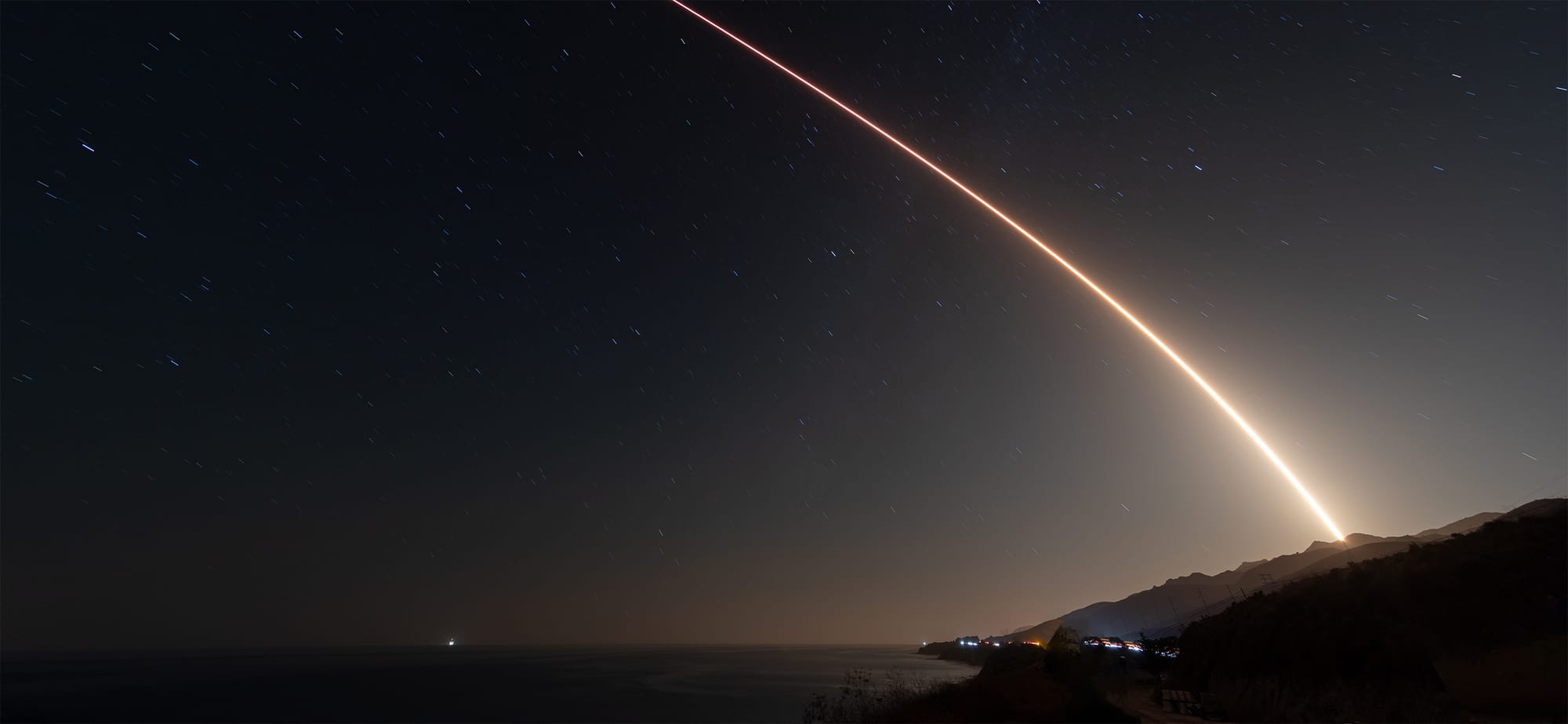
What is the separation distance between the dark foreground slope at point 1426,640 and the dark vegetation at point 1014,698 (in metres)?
5.36

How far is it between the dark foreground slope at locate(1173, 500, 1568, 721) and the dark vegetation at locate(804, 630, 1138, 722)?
5.36 m

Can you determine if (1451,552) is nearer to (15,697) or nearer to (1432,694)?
(1432,694)

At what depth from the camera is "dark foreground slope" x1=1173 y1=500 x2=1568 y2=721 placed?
19.7m

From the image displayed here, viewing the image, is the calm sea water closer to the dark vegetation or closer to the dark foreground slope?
the dark vegetation

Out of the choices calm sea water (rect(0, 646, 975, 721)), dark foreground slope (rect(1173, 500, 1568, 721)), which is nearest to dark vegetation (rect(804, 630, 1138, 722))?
dark foreground slope (rect(1173, 500, 1568, 721))

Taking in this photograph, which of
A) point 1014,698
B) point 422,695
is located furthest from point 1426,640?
point 422,695

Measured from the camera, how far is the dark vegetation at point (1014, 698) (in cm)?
2441

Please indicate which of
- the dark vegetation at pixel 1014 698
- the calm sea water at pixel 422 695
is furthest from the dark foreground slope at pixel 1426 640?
the calm sea water at pixel 422 695

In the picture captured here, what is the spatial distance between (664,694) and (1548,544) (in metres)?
58.5

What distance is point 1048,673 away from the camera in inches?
1480

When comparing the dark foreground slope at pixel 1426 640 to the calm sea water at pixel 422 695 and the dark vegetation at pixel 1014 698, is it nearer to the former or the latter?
the dark vegetation at pixel 1014 698

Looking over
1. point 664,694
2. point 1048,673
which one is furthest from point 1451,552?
point 664,694

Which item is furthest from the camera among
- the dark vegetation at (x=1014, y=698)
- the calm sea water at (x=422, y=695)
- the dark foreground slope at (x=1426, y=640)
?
the calm sea water at (x=422, y=695)

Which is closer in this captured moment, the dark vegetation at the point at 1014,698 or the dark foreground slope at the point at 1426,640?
the dark foreground slope at the point at 1426,640
